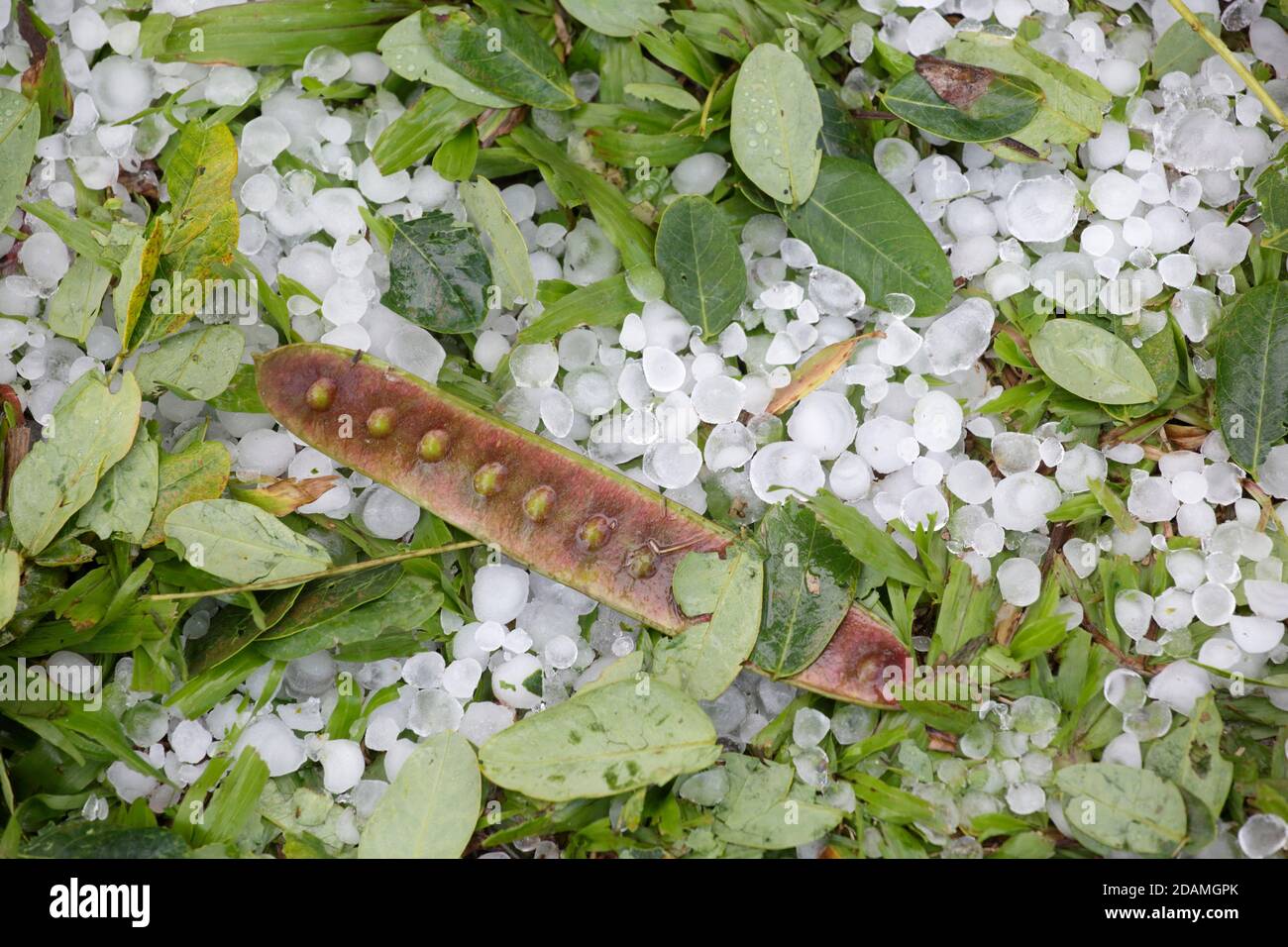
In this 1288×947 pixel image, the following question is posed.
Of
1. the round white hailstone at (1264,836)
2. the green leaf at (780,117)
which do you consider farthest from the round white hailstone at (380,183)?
the round white hailstone at (1264,836)

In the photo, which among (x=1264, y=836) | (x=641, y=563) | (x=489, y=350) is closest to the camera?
(x=1264, y=836)

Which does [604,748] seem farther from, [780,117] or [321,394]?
[780,117]

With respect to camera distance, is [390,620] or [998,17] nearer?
[390,620]

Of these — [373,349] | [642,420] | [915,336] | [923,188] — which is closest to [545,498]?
[642,420]

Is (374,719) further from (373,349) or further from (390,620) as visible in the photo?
(373,349)

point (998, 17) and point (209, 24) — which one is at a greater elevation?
point (998, 17)

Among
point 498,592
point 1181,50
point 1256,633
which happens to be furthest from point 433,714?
point 1181,50

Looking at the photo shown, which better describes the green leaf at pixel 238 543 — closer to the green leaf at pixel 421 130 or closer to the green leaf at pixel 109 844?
the green leaf at pixel 109 844
